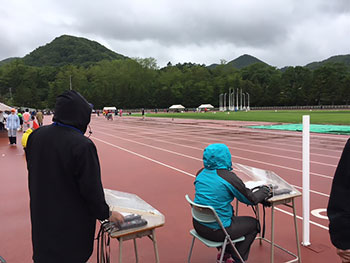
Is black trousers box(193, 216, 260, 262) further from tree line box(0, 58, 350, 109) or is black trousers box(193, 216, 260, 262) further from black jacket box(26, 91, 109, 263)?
tree line box(0, 58, 350, 109)

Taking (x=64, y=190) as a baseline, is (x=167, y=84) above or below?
above

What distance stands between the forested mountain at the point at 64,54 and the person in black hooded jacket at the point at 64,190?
502 feet

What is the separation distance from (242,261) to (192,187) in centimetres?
402

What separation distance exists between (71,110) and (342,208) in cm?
201

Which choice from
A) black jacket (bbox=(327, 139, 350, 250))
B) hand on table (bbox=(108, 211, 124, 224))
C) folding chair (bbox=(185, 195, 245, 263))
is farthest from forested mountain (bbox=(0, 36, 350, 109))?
black jacket (bbox=(327, 139, 350, 250))

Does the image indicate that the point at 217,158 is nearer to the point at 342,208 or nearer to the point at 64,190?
the point at 342,208

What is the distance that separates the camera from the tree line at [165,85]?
96.1 meters

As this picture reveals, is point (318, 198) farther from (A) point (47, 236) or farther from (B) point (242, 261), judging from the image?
(A) point (47, 236)

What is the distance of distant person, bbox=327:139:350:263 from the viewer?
185 cm

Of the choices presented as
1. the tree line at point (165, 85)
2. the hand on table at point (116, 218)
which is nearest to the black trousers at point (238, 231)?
the hand on table at point (116, 218)

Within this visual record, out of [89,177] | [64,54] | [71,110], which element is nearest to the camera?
[89,177]

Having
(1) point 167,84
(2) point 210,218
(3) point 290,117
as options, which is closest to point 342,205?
(2) point 210,218

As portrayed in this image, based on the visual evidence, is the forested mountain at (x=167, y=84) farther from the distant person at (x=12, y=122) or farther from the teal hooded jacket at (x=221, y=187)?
the teal hooded jacket at (x=221, y=187)

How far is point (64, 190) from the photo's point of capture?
2.16 metres
